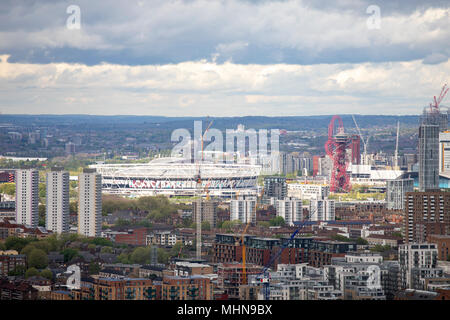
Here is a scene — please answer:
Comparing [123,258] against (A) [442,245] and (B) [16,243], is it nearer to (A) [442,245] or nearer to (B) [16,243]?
(B) [16,243]

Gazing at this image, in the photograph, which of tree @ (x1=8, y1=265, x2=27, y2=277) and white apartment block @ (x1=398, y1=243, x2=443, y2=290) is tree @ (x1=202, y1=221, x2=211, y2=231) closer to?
tree @ (x1=8, y1=265, x2=27, y2=277)

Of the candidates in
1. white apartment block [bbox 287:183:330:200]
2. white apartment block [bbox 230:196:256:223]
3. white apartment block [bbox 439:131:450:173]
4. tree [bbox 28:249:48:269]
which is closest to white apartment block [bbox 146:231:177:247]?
tree [bbox 28:249:48:269]

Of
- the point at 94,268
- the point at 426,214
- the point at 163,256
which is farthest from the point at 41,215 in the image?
the point at 426,214

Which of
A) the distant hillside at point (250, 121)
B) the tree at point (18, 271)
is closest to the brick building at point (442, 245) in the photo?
the tree at point (18, 271)

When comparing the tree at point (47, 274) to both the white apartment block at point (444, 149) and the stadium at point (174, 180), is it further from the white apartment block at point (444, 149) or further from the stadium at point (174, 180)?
the white apartment block at point (444, 149)

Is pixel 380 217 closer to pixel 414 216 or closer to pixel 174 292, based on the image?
pixel 414 216

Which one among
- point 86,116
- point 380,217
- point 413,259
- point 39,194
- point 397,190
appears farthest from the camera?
point 86,116
